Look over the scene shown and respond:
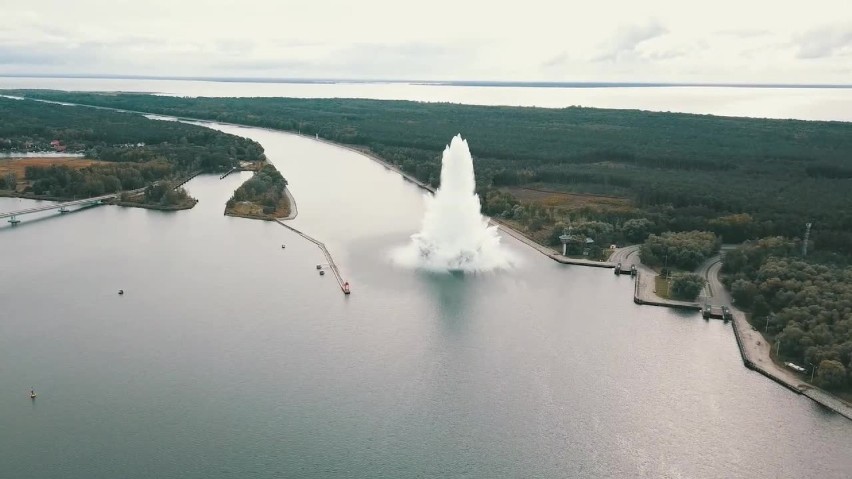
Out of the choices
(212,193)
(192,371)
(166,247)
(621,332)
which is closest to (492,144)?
(212,193)

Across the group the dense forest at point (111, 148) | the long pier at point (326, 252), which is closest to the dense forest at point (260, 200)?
the long pier at point (326, 252)

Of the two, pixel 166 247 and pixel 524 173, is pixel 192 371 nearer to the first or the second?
pixel 166 247

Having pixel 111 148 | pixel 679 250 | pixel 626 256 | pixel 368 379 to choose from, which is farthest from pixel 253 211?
pixel 111 148

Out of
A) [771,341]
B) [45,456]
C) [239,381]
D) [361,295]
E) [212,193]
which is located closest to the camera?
[45,456]

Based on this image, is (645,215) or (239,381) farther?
(645,215)

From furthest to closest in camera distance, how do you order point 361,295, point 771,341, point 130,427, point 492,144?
point 492,144 < point 361,295 < point 771,341 < point 130,427

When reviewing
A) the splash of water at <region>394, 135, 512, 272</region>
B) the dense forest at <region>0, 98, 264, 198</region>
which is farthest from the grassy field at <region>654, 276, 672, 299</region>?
the dense forest at <region>0, 98, 264, 198</region>

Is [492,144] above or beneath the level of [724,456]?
above
